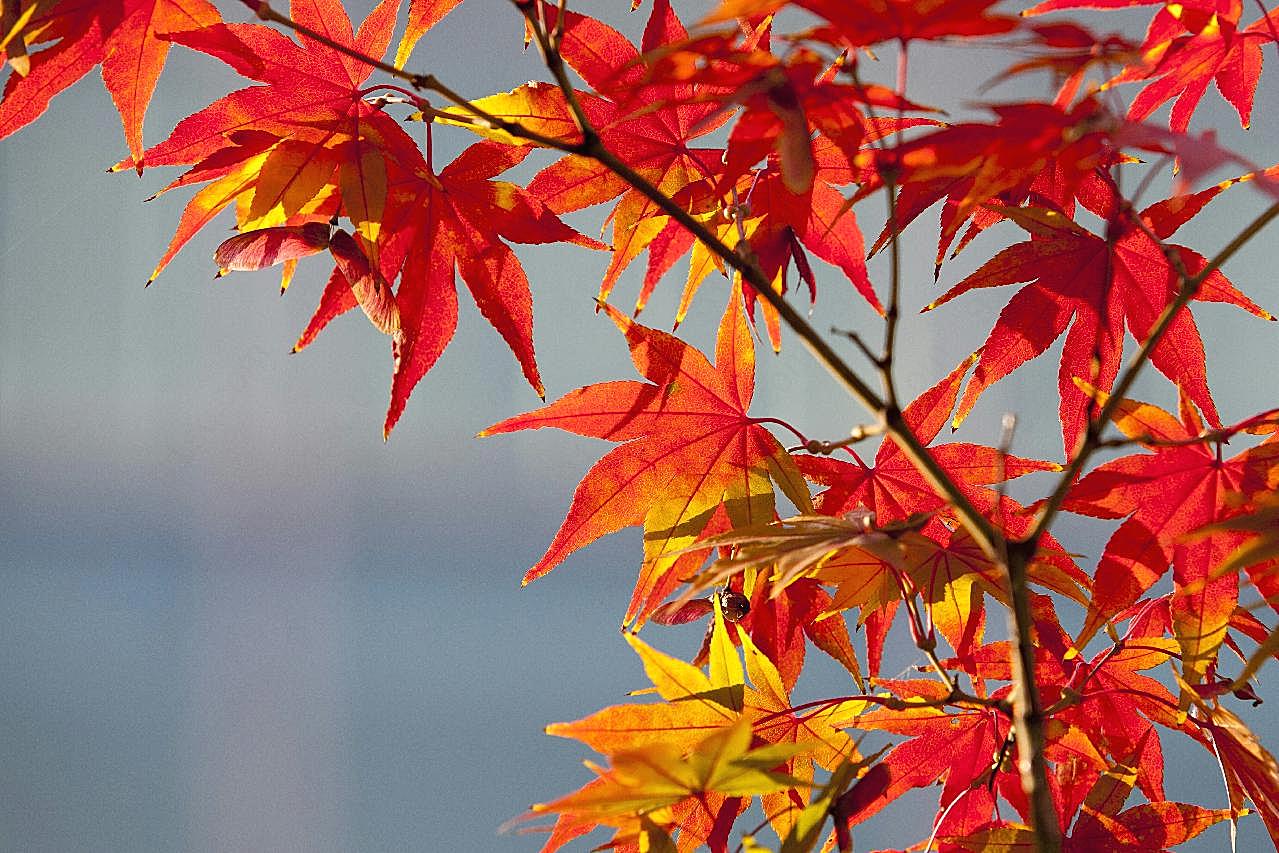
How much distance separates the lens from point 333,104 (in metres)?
0.44

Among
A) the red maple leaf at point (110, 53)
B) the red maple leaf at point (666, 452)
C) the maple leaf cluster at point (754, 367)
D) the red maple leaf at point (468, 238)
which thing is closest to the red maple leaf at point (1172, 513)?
the maple leaf cluster at point (754, 367)

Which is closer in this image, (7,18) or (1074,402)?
(7,18)

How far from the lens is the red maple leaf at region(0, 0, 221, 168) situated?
0.43 metres

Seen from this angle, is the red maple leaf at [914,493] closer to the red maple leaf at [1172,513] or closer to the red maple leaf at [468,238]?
the red maple leaf at [1172,513]

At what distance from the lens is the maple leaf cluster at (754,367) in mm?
401

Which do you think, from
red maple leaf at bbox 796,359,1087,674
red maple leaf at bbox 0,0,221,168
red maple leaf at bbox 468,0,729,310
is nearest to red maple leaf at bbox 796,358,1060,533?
red maple leaf at bbox 796,359,1087,674

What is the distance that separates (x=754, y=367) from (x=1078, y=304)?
Result: 0.49 feet

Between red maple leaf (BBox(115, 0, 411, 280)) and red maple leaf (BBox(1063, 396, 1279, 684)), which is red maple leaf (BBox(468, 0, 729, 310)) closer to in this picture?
red maple leaf (BBox(115, 0, 411, 280))

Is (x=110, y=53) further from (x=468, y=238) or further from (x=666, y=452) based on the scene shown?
(x=666, y=452)

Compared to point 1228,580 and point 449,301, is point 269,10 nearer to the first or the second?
point 449,301

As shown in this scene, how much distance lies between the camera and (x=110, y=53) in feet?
1.45

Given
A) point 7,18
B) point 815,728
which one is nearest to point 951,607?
point 815,728

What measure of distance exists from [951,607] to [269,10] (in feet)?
1.16

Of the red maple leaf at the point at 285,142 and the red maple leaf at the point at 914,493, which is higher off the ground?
the red maple leaf at the point at 285,142
